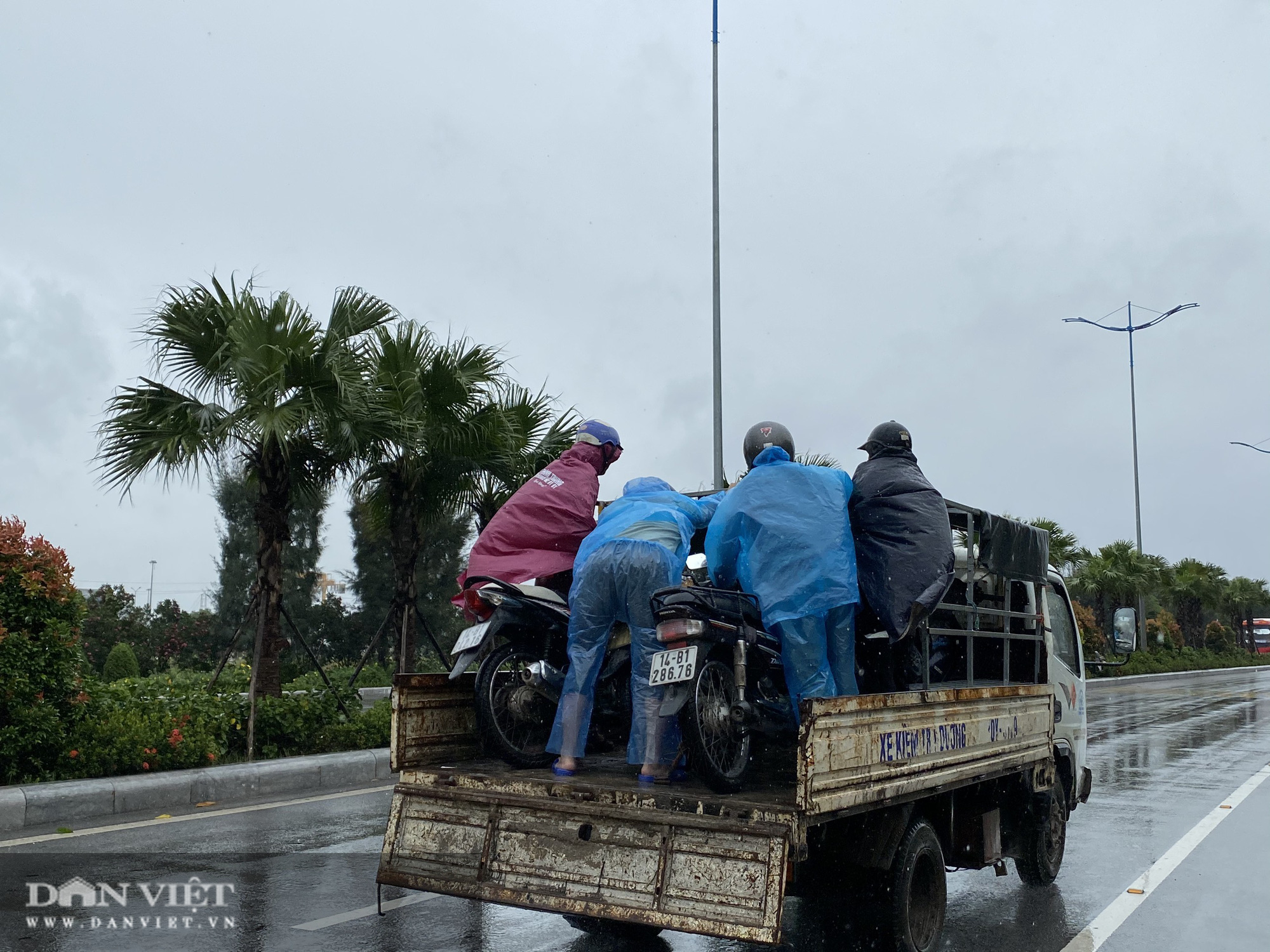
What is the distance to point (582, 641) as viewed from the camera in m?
5.34

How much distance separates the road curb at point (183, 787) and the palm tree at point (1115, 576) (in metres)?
35.9

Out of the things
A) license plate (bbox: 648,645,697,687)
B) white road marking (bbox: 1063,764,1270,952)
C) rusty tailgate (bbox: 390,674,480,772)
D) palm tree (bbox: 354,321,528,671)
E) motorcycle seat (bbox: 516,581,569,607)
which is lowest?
white road marking (bbox: 1063,764,1270,952)

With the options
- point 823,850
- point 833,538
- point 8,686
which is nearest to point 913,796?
point 823,850

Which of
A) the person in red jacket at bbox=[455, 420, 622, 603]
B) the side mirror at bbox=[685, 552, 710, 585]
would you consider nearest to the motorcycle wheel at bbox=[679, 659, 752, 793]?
the side mirror at bbox=[685, 552, 710, 585]

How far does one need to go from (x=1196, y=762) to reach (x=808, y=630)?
10692 millimetres

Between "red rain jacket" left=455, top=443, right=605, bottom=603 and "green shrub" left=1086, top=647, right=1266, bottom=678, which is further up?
"red rain jacket" left=455, top=443, right=605, bottom=603

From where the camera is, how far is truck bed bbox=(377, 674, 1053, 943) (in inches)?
157

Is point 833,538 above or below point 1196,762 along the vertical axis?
above

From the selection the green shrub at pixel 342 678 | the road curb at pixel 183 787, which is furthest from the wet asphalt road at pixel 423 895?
the green shrub at pixel 342 678

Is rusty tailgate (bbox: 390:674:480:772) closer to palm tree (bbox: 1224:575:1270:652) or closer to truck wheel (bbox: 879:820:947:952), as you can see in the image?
truck wheel (bbox: 879:820:947:952)

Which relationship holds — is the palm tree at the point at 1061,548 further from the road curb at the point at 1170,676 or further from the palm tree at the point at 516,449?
the palm tree at the point at 516,449

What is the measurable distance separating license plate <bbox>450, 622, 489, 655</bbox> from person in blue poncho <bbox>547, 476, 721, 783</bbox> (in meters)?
0.46

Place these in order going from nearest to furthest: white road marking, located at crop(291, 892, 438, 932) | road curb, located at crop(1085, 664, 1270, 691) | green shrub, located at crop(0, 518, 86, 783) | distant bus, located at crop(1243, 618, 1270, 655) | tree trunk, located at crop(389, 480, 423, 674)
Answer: white road marking, located at crop(291, 892, 438, 932) → green shrub, located at crop(0, 518, 86, 783) → tree trunk, located at crop(389, 480, 423, 674) → road curb, located at crop(1085, 664, 1270, 691) → distant bus, located at crop(1243, 618, 1270, 655)

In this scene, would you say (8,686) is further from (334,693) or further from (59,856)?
(334,693)
